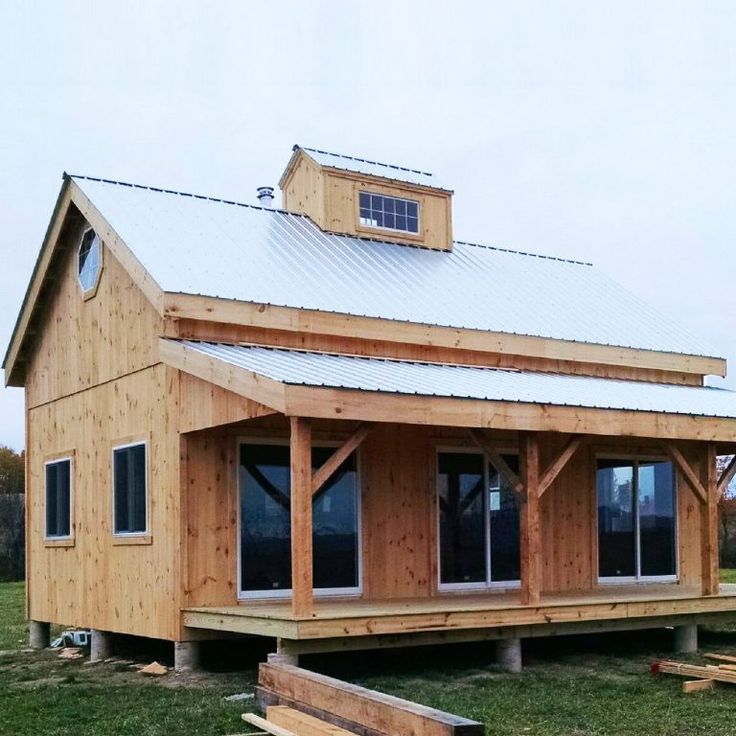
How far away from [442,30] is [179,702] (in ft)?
38.5

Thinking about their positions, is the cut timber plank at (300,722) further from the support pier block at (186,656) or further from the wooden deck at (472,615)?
the support pier block at (186,656)

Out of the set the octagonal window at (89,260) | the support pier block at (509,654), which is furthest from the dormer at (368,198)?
the support pier block at (509,654)

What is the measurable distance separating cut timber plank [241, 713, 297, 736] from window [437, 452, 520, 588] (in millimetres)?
5048

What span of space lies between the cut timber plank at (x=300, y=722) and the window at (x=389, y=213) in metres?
9.47

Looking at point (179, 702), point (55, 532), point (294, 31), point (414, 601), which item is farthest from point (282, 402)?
point (294, 31)

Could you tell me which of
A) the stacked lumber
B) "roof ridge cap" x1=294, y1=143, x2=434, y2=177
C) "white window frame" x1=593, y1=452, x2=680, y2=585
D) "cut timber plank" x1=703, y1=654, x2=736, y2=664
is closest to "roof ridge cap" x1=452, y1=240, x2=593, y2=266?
"roof ridge cap" x1=294, y1=143, x2=434, y2=177

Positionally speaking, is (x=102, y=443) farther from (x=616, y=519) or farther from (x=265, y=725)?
(x=616, y=519)

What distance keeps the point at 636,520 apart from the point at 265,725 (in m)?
8.45

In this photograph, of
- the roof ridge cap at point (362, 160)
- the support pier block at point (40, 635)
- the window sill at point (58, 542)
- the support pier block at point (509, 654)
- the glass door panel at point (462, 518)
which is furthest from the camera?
the roof ridge cap at point (362, 160)

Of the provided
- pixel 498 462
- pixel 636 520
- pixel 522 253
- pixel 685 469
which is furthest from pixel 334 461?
pixel 522 253

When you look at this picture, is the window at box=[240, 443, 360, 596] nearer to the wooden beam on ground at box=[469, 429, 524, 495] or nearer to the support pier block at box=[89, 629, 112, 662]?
the wooden beam on ground at box=[469, 429, 524, 495]

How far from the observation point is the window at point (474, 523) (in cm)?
1391

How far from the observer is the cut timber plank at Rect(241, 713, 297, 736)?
323 inches

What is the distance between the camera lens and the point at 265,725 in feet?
28.0
